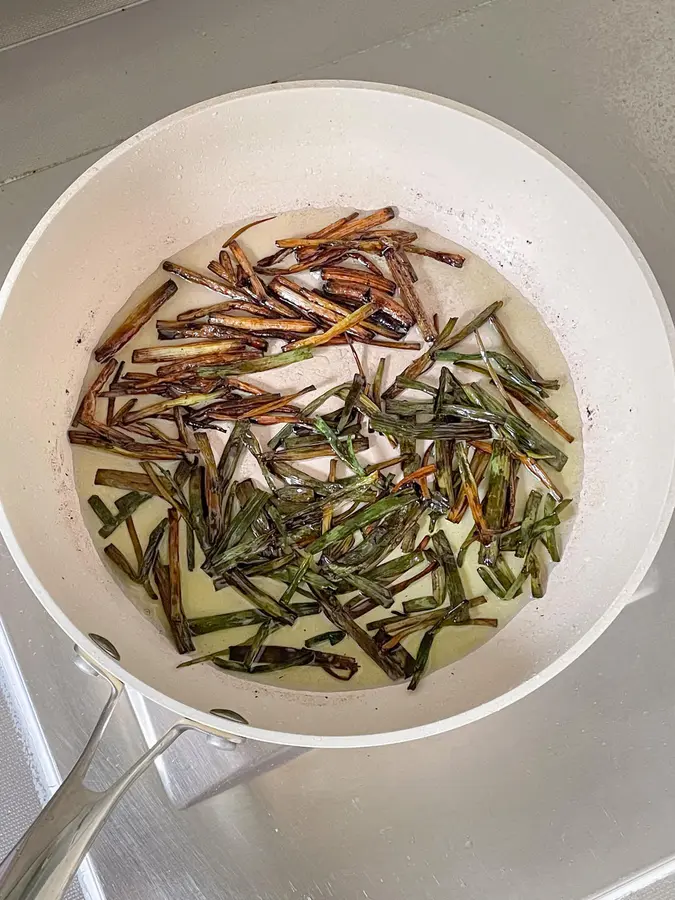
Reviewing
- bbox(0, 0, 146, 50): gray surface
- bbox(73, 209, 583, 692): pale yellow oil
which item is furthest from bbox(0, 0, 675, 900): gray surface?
bbox(73, 209, 583, 692): pale yellow oil

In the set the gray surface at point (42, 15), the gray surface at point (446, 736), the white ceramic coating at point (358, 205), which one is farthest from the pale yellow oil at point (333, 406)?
the gray surface at point (42, 15)

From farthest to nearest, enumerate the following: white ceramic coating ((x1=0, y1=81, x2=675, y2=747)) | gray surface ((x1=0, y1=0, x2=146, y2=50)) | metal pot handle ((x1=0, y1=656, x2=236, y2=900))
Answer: gray surface ((x1=0, y1=0, x2=146, y2=50)) < white ceramic coating ((x1=0, y1=81, x2=675, y2=747)) < metal pot handle ((x1=0, y1=656, x2=236, y2=900))

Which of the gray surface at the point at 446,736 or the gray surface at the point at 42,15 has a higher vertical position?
the gray surface at the point at 42,15

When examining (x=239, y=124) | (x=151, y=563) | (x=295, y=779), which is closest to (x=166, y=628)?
(x=151, y=563)

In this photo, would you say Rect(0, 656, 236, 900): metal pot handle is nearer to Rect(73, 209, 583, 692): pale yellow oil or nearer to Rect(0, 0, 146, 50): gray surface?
Rect(73, 209, 583, 692): pale yellow oil

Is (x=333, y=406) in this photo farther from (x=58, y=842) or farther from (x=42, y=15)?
(x=42, y=15)

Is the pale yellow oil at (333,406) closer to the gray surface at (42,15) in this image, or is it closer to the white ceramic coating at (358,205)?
the white ceramic coating at (358,205)
